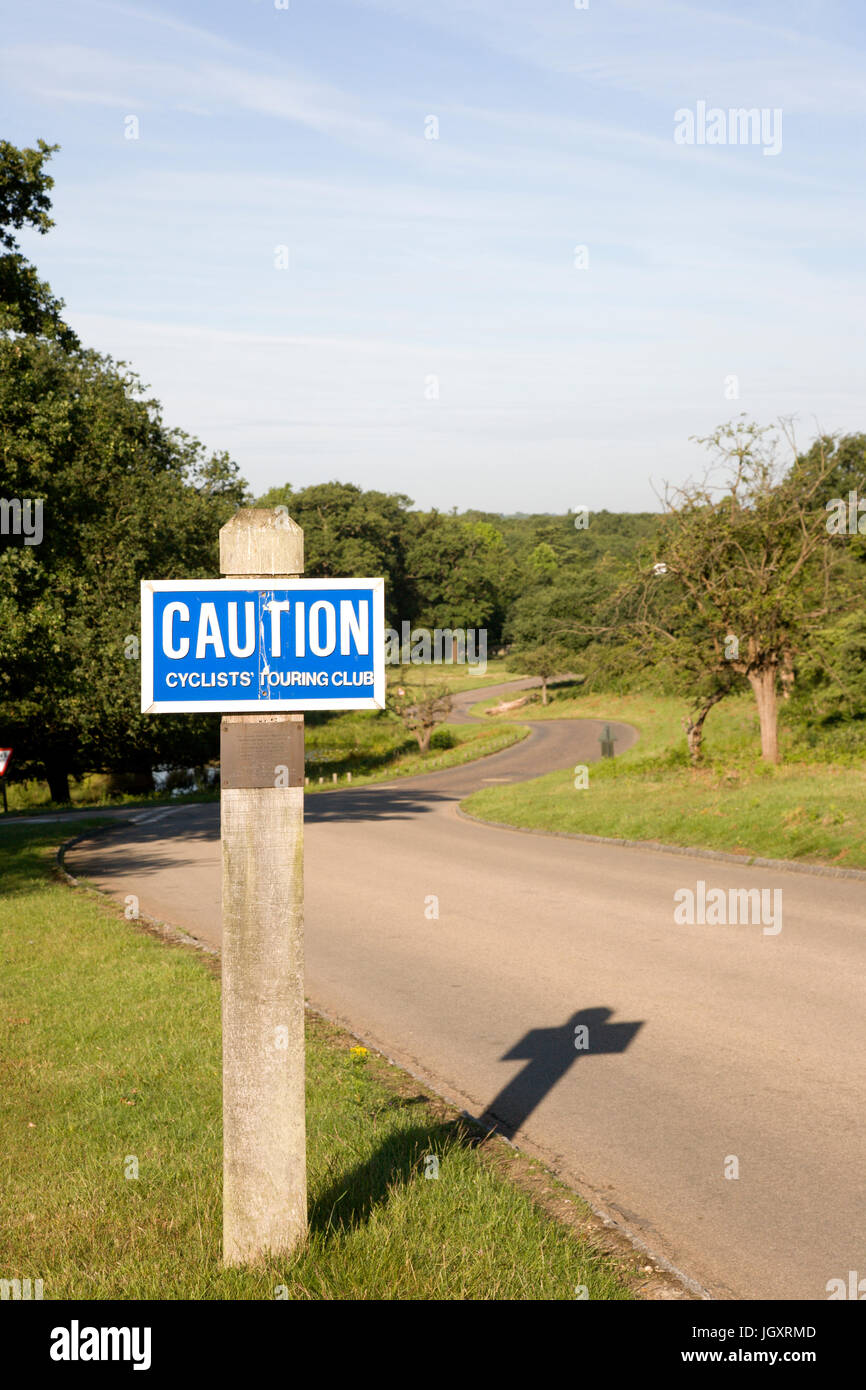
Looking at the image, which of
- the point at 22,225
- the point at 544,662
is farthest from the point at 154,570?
the point at 544,662

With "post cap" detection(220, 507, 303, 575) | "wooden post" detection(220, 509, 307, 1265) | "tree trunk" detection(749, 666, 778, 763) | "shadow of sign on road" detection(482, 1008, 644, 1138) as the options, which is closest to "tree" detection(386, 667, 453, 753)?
"tree trunk" detection(749, 666, 778, 763)

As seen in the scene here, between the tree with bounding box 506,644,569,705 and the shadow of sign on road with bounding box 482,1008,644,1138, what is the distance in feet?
226

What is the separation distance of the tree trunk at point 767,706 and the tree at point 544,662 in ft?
168

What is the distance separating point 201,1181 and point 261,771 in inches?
83.9

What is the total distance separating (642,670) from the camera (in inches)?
1068

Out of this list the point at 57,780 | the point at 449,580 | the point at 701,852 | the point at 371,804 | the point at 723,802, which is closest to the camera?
the point at 701,852

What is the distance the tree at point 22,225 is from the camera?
Answer: 20.0 meters

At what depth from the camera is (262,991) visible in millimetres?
4137

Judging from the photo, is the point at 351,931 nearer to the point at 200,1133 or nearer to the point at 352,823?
the point at 200,1133

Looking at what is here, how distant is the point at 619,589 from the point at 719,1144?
2071 centimetres

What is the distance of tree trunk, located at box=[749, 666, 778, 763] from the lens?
25422 mm

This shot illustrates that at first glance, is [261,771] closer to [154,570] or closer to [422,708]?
[154,570]

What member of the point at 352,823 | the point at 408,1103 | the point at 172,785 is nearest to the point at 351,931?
the point at 408,1103

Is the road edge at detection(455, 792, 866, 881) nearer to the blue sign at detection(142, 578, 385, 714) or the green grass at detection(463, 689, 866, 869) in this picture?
the green grass at detection(463, 689, 866, 869)
